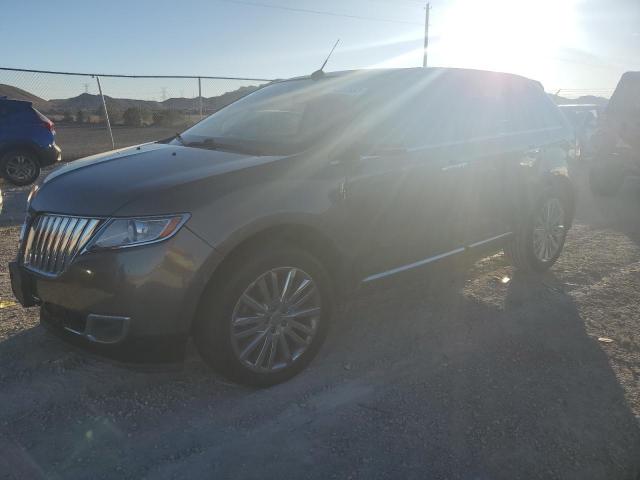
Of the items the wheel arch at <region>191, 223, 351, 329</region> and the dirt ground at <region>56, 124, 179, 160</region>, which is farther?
the dirt ground at <region>56, 124, 179, 160</region>

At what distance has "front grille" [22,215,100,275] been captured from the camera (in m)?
2.44

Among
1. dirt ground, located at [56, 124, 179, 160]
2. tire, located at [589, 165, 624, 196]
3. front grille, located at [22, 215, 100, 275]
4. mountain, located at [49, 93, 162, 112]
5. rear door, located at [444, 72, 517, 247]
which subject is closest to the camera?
front grille, located at [22, 215, 100, 275]

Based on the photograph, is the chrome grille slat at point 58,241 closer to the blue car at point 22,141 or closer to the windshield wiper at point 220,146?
the windshield wiper at point 220,146

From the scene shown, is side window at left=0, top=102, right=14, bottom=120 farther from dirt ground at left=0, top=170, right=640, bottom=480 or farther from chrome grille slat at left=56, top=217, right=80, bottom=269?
chrome grille slat at left=56, top=217, right=80, bottom=269

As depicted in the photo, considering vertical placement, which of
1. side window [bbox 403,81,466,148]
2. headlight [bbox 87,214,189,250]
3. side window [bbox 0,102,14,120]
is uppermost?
side window [bbox 0,102,14,120]

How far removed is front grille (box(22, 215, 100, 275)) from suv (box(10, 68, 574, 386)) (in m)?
0.01

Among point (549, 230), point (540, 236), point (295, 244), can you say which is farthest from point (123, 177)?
point (549, 230)

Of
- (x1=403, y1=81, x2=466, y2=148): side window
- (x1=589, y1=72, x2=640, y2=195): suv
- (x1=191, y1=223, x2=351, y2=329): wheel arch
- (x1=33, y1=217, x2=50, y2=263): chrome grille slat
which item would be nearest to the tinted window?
(x1=403, y1=81, x2=466, y2=148): side window

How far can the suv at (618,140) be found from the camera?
8188 millimetres

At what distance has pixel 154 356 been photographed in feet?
8.02

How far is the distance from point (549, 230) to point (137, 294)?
3858 millimetres

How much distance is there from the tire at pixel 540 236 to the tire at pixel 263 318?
7.49 feet

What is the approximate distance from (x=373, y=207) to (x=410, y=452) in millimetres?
1420

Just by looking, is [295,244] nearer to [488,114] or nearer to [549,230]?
[488,114]
